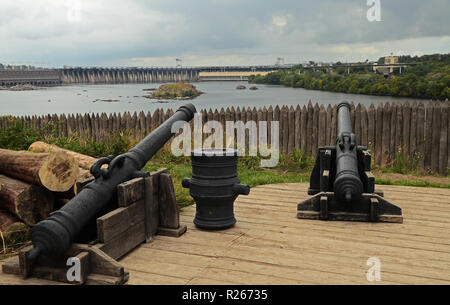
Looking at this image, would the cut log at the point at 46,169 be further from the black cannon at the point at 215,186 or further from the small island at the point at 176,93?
the small island at the point at 176,93

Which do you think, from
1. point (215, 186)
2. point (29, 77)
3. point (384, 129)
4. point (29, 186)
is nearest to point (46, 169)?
point (29, 186)

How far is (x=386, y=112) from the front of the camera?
10875 mm

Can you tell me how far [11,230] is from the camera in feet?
15.8

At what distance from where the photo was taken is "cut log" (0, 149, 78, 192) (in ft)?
16.0

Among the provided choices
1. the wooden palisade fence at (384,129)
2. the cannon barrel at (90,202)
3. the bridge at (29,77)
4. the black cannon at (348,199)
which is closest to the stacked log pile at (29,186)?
the cannon barrel at (90,202)

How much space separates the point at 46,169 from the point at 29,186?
35 cm

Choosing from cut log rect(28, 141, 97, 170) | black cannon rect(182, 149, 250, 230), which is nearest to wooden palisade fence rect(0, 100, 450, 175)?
cut log rect(28, 141, 97, 170)

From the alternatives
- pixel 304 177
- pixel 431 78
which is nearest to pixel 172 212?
pixel 304 177

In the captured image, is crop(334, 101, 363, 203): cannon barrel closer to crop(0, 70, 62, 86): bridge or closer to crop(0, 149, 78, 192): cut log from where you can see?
crop(0, 149, 78, 192): cut log

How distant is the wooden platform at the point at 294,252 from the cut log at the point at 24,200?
1.17m

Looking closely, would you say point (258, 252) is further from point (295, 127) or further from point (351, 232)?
point (295, 127)

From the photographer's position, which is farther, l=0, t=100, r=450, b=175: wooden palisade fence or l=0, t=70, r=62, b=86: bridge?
l=0, t=70, r=62, b=86: bridge

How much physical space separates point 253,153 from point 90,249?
745cm

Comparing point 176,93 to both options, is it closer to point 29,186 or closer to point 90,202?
point 29,186
